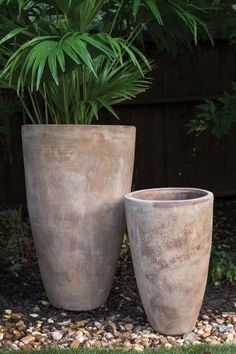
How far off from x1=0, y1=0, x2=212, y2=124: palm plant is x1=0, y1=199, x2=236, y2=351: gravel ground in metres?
1.36

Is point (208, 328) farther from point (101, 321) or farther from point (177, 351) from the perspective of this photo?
point (101, 321)

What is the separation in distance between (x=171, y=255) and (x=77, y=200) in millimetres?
749

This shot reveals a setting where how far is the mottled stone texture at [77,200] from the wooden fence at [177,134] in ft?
9.25

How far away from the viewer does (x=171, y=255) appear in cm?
347

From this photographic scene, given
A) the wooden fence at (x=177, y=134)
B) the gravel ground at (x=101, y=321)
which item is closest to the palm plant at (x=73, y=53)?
the gravel ground at (x=101, y=321)

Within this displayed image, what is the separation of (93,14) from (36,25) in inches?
14.9

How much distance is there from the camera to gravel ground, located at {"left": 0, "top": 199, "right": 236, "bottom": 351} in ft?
11.7

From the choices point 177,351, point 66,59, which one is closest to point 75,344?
point 177,351

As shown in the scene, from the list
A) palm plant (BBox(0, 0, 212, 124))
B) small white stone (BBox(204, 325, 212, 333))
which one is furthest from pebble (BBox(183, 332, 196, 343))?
palm plant (BBox(0, 0, 212, 124))

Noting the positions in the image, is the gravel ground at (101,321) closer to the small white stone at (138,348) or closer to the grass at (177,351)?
the small white stone at (138,348)

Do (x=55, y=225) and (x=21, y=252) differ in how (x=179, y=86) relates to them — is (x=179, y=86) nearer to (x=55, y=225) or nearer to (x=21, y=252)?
(x=21, y=252)

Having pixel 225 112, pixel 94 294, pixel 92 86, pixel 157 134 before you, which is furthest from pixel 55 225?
pixel 157 134

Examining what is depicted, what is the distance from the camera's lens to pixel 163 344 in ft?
11.6

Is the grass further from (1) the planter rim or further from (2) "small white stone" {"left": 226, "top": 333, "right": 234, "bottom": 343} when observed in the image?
(1) the planter rim
